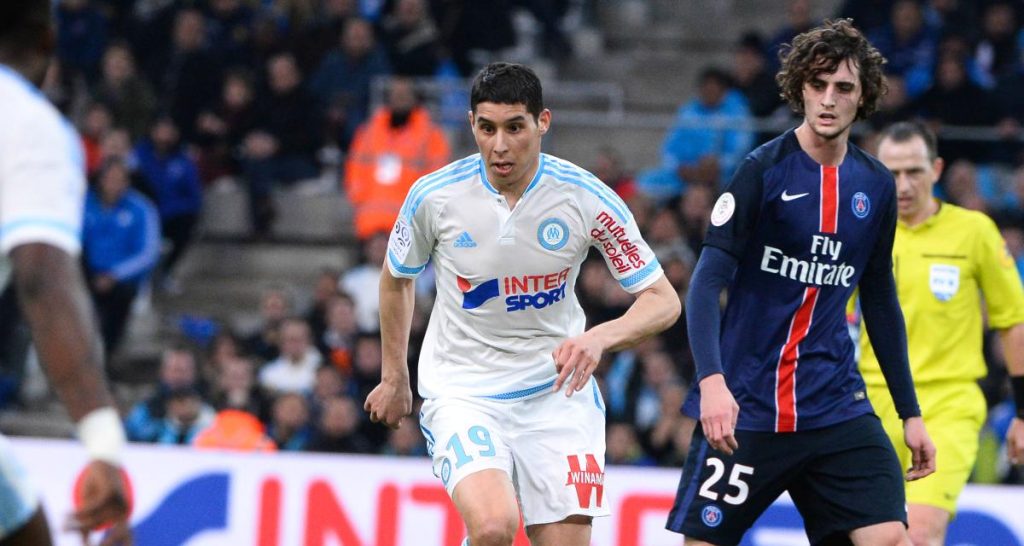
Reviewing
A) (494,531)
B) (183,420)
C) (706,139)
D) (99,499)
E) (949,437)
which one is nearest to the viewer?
(99,499)

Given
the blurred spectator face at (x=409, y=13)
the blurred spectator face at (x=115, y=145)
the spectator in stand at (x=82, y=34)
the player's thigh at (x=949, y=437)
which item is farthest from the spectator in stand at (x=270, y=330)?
the player's thigh at (x=949, y=437)

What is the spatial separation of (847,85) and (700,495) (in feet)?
5.20

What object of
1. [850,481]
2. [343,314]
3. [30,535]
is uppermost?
[30,535]

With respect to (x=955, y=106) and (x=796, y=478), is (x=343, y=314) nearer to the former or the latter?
(x=955, y=106)

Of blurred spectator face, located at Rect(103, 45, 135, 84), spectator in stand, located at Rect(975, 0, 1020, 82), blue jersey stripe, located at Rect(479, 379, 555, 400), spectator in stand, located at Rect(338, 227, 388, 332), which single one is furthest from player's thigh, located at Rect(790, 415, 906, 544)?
blurred spectator face, located at Rect(103, 45, 135, 84)

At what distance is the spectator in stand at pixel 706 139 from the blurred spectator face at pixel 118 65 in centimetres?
526

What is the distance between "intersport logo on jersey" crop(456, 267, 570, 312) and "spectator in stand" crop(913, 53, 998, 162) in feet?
27.2

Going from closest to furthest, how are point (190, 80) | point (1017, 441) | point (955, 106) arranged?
point (1017, 441) < point (955, 106) < point (190, 80)

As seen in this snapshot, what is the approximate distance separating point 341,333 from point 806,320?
7439 mm

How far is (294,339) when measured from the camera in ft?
41.2

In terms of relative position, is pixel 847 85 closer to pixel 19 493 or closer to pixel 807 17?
pixel 19 493

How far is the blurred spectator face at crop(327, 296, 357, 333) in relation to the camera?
12719mm

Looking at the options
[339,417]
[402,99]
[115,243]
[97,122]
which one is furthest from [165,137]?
[339,417]

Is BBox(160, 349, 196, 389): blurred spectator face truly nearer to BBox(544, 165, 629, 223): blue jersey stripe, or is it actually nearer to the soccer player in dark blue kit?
BBox(544, 165, 629, 223): blue jersey stripe
